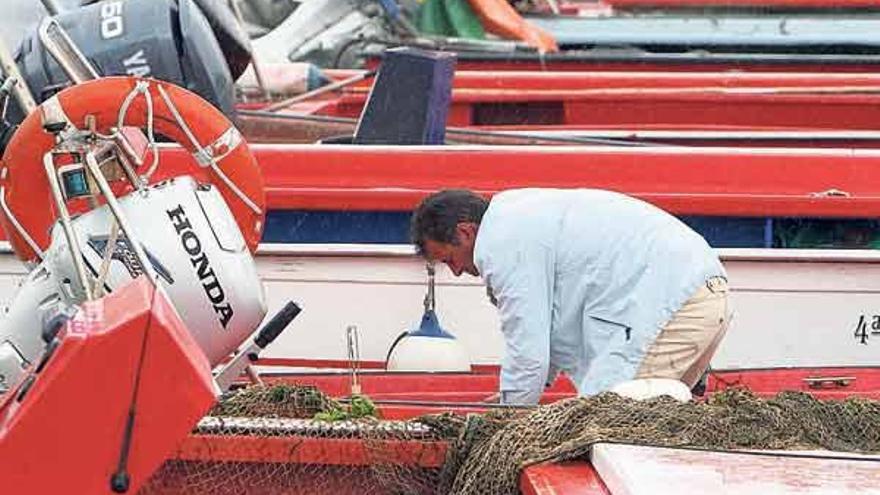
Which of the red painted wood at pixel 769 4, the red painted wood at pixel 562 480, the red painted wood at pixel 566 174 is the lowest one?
the red painted wood at pixel 769 4

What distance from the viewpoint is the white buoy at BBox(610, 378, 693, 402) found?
4738mm

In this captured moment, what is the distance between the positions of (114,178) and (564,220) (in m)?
1.22

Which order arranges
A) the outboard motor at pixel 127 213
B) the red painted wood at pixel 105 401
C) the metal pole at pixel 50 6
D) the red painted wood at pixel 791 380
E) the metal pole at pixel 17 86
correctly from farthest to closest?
the metal pole at pixel 50 6
the metal pole at pixel 17 86
the red painted wood at pixel 791 380
the outboard motor at pixel 127 213
the red painted wood at pixel 105 401

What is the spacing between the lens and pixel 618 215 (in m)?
5.24

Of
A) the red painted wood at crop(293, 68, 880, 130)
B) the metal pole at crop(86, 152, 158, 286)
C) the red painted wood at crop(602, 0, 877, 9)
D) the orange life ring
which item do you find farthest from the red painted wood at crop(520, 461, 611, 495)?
the red painted wood at crop(602, 0, 877, 9)

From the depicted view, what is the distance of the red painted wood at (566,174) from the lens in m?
7.25

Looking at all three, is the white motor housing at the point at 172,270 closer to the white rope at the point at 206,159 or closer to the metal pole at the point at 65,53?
the white rope at the point at 206,159

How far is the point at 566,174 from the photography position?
24.0ft

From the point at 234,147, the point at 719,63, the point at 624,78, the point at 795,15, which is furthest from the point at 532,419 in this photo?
the point at 795,15

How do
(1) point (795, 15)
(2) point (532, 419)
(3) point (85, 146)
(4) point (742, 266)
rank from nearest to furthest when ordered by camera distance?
(2) point (532, 419)
(3) point (85, 146)
(4) point (742, 266)
(1) point (795, 15)

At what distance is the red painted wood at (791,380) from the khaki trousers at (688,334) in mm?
698

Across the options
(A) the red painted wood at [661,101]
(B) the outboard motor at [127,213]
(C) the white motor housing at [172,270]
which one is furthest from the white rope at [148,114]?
(A) the red painted wood at [661,101]

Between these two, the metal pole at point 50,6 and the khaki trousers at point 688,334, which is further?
the metal pole at point 50,6

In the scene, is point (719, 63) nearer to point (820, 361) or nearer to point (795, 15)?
point (795, 15)
